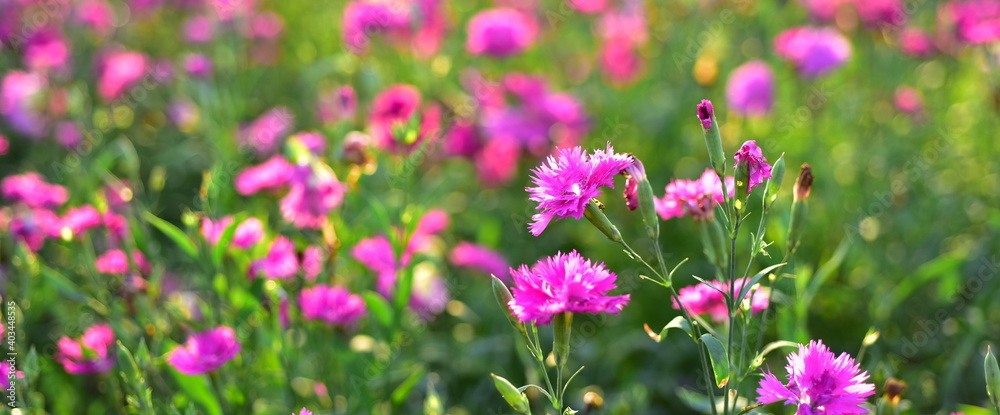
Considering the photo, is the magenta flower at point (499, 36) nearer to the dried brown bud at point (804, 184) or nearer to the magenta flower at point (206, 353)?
the magenta flower at point (206, 353)

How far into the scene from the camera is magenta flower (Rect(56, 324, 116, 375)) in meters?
1.65

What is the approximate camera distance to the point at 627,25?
3127 millimetres

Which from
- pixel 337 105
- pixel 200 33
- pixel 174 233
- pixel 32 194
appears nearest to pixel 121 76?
pixel 200 33

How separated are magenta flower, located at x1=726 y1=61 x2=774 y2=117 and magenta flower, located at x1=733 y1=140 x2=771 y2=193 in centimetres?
165

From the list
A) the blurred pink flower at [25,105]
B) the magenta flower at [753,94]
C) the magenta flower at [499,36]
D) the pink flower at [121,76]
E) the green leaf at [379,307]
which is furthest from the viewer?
the blurred pink flower at [25,105]

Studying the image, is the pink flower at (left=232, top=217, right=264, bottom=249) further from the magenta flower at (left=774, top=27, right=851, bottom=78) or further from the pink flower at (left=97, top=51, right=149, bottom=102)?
the magenta flower at (left=774, top=27, right=851, bottom=78)

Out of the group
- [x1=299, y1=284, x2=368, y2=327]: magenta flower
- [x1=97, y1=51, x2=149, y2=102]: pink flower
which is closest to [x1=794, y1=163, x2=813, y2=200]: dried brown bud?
[x1=299, y1=284, x2=368, y2=327]: magenta flower

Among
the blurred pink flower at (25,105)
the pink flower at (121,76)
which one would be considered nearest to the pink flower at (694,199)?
the pink flower at (121,76)

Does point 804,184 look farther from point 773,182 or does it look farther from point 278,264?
point 278,264

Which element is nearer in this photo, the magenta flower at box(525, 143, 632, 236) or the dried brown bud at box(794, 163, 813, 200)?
the magenta flower at box(525, 143, 632, 236)

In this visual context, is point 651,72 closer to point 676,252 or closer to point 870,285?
point 676,252

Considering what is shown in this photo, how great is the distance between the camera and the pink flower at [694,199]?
1.23 m

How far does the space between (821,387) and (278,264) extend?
1.13 meters

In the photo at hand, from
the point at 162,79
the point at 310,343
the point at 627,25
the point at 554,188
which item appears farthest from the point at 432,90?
the point at 554,188
